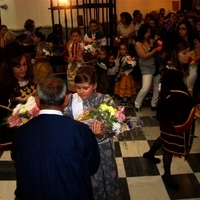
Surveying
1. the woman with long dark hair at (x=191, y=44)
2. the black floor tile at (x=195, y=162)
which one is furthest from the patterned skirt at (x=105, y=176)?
the woman with long dark hair at (x=191, y=44)

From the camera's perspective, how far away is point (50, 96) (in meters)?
1.60

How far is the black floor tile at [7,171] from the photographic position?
3.26 metres

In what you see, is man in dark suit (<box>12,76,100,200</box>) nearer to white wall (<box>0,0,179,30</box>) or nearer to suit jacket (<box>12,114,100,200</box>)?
suit jacket (<box>12,114,100,200</box>)

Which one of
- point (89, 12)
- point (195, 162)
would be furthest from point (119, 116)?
point (89, 12)

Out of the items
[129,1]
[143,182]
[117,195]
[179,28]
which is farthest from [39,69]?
[129,1]

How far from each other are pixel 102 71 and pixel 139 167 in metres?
2.22

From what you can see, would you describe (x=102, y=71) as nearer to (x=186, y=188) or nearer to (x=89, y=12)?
(x=89, y=12)

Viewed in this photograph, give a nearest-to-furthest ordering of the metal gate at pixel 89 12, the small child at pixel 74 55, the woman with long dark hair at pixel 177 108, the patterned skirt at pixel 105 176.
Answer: the patterned skirt at pixel 105 176 → the woman with long dark hair at pixel 177 108 → the small child at pixel 74 55 → the metal gate at pixel 89 12

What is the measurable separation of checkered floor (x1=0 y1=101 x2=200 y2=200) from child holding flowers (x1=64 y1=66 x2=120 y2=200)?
339 mm

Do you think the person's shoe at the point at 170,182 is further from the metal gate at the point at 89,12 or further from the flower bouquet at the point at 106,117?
the metal gate at the point at 89,12

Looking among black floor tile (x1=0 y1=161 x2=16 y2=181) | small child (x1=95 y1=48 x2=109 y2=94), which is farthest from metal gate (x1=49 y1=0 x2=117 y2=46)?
black floor tile (x1=0 y1=161 x2=16 y2=181)

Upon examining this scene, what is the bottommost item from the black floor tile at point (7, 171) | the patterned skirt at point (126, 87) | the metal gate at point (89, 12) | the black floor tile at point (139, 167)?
the black floor tile at point (7, 171)

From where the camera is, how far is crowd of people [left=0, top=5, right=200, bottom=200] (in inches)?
60.6

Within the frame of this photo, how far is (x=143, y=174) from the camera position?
321 cm
